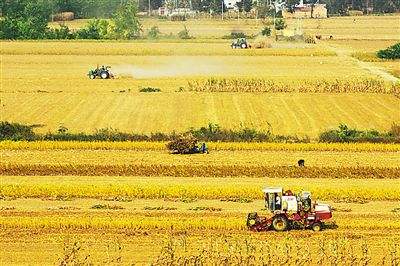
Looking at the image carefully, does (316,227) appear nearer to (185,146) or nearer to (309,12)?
(185,146)

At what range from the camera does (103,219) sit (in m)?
30.2

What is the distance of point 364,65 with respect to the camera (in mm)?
84500

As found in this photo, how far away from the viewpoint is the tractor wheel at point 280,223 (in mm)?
28578

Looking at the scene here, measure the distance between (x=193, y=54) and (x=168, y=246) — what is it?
2808 inches

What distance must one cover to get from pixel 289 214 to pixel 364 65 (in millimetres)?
58255

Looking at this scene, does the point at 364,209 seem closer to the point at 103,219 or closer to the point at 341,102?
the point at 103,219

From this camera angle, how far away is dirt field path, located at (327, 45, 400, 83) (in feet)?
239

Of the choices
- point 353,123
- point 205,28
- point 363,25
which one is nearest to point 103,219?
point 353,123

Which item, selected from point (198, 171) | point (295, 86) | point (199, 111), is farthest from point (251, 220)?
point (295, 86)

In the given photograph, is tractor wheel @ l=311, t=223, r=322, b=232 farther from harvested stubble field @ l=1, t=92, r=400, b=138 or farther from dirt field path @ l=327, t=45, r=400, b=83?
dirt field path @ l=327, t=45, r=400, b=83

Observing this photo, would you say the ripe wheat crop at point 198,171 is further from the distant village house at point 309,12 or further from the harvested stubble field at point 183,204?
the distant village house at point 309,12

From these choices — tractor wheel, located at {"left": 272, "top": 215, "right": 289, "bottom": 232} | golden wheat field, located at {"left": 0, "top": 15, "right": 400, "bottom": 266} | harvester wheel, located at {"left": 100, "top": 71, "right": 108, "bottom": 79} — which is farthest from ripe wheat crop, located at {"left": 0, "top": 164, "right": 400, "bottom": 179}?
harvester wheel, located at {"left": 100, "top": 71, "right": 108, "bottom": 79}

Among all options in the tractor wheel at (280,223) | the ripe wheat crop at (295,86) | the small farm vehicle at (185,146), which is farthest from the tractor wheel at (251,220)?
the ripe wheat crop at (295,86)

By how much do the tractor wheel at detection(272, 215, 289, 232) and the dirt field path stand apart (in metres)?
43.1
